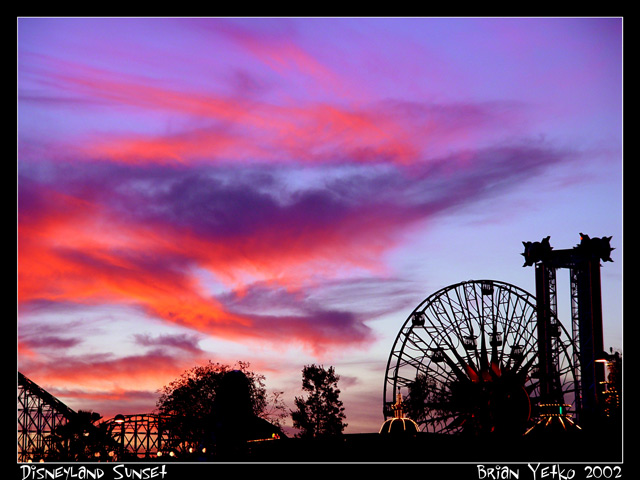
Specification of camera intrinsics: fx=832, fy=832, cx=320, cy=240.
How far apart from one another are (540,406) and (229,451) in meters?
30.0

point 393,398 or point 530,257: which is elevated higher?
point 530,257

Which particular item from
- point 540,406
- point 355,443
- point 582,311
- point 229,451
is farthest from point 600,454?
point 582,311

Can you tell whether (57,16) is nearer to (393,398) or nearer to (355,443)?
(355,443)

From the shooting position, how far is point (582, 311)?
69.5 m

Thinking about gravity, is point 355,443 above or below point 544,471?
below

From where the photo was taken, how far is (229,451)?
99.4 ft
